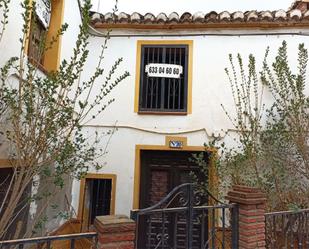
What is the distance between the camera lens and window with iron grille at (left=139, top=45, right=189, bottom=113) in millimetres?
7023

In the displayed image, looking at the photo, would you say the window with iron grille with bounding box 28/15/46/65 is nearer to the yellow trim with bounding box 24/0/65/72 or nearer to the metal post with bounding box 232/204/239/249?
the yellow trim with bounding box 24/0/65/72

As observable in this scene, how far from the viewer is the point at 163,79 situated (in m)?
7.11

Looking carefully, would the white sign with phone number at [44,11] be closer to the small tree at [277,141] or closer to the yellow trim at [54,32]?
the yellow trim at [54,32]

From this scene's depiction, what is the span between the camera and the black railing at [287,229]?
414 centimetres

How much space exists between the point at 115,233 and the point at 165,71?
16.5ft

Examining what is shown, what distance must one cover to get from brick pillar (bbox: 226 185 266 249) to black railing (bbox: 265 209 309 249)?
0.23 meters

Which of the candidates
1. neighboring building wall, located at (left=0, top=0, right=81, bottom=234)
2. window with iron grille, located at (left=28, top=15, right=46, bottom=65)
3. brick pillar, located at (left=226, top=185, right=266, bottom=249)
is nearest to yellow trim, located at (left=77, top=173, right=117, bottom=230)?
neighboring building wall, located at (left=0, top=0, right=81, bottom=234)

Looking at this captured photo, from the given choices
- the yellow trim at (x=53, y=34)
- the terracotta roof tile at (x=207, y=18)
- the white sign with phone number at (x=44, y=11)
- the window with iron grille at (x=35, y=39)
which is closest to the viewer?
the window with iron grille at (x=35, y=39)

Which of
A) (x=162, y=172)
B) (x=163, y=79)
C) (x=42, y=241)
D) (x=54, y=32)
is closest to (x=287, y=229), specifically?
(x=162, y=172)

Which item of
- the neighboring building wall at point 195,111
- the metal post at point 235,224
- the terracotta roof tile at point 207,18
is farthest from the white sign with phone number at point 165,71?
the metal post at point 235,224

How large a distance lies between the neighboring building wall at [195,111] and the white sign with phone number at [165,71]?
0.38 meters

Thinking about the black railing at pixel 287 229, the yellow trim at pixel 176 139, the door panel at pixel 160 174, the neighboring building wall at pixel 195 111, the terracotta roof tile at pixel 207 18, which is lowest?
the black railing at pixel 287 229

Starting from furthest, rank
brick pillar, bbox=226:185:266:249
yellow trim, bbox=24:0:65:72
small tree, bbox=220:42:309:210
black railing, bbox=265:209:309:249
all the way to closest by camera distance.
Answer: yellow trim, bbox=24:0:65:72 < small tree, bbox=220:42:309:210 < black railing, bbox=265:209:309:249 < brick pillar, bbox=226:185:266:249

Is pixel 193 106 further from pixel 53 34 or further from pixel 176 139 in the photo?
pixel 53 34
